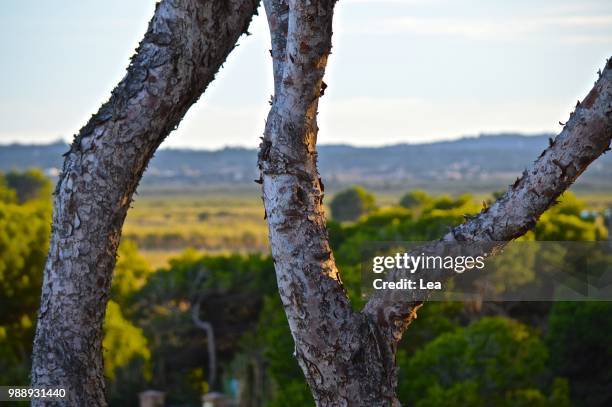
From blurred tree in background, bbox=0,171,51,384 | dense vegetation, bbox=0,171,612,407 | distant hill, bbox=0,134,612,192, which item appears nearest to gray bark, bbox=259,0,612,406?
dense vegetation, bbox=0,171,612,407

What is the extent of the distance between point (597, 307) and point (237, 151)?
91.6 metres

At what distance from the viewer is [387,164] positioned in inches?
3723

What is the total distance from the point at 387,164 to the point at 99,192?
9067 centimetres

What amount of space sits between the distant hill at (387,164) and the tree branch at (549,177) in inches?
2598

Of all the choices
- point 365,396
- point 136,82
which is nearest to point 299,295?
point 365,396

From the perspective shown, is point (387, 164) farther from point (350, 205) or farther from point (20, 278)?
point (20, 278)

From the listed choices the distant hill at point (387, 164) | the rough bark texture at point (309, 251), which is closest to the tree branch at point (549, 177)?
the rough bark texture at point (309, 251)

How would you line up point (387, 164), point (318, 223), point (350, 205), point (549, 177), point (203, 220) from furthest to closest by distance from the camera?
point (387, 164)
point (203, 220)
point (350, 205)
point (318, 223)
point (549, 177)

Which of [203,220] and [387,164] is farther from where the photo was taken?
[387,164]

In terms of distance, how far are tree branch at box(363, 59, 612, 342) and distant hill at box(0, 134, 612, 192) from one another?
66001 mm

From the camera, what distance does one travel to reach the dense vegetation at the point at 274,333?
1661 cm

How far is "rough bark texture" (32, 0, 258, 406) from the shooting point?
431cm

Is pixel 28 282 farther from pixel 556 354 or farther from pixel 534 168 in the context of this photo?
pixel 534 168

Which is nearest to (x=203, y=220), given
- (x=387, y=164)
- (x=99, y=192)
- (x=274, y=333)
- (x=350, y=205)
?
(x=350, y=205)
